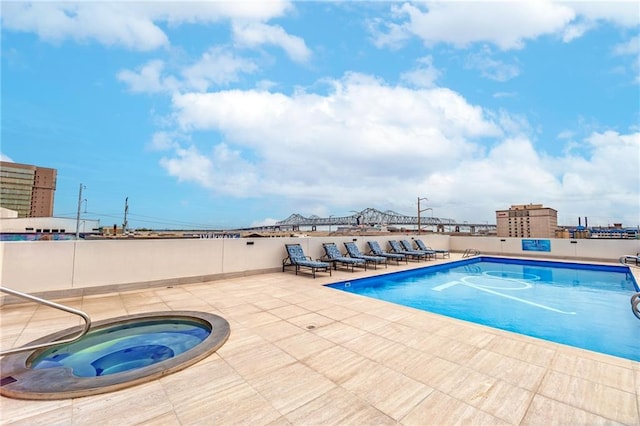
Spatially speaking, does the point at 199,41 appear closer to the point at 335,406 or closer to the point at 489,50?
A: the point at 489,50

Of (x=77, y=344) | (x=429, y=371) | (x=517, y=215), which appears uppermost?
(x=517, y=215)

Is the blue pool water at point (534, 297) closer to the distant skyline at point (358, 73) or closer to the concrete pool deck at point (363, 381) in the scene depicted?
the concrete pool deck at point (363, 381)

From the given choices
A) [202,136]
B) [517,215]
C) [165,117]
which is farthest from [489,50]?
[517,215]

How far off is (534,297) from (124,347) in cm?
775

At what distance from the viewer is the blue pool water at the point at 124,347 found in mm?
3031

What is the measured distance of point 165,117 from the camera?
627 inches

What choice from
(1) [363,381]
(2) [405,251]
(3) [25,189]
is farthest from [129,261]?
(3) [25,189]

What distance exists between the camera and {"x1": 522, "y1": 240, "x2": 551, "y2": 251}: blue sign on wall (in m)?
12.7

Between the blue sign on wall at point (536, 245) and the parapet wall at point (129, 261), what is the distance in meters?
10.2

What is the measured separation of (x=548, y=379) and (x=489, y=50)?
1175 centimetres

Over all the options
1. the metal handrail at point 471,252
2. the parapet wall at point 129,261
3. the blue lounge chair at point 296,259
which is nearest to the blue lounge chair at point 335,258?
the parapet wall at point 129,261

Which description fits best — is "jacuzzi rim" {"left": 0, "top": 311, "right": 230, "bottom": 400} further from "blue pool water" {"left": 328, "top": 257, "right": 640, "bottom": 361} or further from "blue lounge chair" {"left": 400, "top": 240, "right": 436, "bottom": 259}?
"blue lounge chair" {"left": 400, "top": 240, "right": 436, "bottom": 259}

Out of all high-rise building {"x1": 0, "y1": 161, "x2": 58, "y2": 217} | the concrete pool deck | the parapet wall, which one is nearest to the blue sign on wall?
the parapet wall

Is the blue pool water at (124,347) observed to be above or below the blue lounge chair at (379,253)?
below
